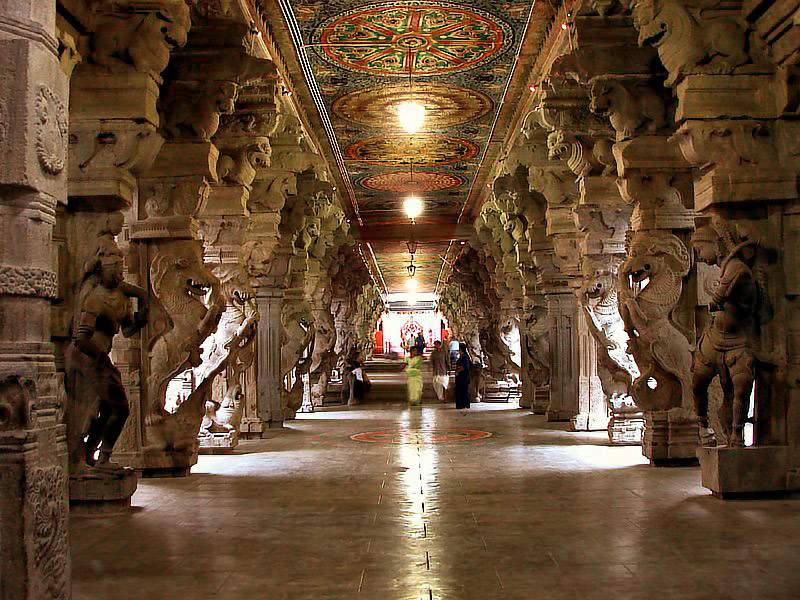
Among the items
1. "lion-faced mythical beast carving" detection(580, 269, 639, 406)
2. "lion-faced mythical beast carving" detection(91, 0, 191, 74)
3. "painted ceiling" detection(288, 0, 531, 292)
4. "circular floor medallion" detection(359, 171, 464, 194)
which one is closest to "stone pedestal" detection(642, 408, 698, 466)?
"lion-faced mythical beast carving" detection(580, 269, 639, 406)

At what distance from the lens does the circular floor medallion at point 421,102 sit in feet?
40.6

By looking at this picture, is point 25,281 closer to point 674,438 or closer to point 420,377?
point 674,438

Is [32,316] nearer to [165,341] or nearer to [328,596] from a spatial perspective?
[328,596]

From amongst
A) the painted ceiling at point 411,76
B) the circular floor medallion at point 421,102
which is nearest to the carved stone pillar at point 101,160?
the painted ceiling at point 411,76

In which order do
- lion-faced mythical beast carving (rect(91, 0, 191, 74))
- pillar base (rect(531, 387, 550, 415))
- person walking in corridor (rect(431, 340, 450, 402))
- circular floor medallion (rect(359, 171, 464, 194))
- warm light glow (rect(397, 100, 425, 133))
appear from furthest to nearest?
1. person walking in corridor (rect(431, 340, 450, 402))
2. circular floor medallion (rect(359, 171, 464, 194))
3. pillar base (rect(531, 387, 550, 415))
4. warm light glow (rect(397, 100, 425, 133))
5. lion-faced mythical beast carving (rect(91, 0, 191, 74))

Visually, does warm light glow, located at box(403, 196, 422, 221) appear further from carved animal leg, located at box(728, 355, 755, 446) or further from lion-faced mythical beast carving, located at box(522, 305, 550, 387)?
carved animal leg, located at box(728, 355, 755, 446)

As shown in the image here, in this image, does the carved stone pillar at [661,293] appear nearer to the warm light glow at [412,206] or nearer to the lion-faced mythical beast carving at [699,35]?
the lion-faced mythical beast carving at [699,35]

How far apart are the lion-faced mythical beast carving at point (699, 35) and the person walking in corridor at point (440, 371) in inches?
624

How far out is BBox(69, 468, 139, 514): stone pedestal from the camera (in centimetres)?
666

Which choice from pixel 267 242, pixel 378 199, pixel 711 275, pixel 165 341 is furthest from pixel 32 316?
pixel 378 199

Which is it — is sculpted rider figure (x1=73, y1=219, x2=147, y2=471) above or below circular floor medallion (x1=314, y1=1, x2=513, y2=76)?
below

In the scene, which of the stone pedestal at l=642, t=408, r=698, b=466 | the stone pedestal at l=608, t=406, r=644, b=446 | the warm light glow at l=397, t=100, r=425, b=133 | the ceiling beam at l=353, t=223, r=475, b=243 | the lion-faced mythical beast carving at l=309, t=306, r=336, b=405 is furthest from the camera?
the ceiling beam at l=353, t=223, r=475, b=243

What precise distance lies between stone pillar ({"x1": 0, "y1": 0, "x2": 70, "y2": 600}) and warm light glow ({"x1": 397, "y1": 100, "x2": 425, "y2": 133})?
28.6ft

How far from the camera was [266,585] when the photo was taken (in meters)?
4.54
